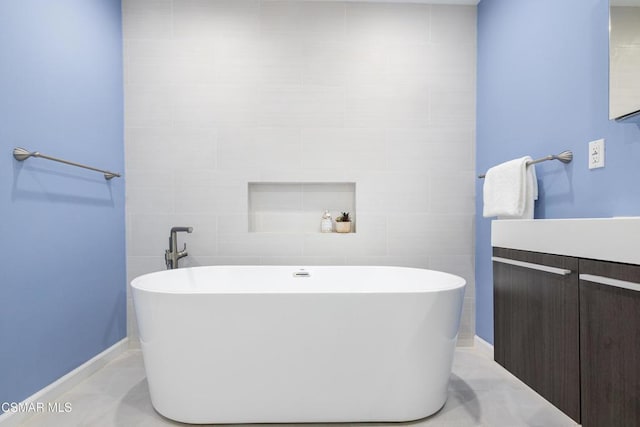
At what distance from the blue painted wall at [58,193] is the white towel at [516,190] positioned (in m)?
2.33

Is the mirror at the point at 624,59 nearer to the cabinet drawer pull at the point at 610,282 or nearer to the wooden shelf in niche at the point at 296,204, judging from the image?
the cabinet drawer pull at the point at 610,282

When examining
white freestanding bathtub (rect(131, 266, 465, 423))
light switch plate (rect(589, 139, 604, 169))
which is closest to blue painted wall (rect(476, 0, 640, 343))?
light switch plate (rect(589, 139, 604, 169))

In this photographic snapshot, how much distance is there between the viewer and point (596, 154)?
1.65m

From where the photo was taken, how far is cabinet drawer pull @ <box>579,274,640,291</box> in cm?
101

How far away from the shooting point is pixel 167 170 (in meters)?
2.69

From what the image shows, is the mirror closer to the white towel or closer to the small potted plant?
the white towel

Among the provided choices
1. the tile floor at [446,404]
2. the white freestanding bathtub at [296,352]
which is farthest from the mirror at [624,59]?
the tile floor at [446,404]

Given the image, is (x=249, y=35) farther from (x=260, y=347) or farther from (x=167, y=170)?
(x=260, y=347)

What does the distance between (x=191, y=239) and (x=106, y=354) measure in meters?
0.87

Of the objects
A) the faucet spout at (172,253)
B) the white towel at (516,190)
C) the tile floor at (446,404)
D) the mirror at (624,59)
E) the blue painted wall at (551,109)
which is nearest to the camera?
the mirror at (624,59)

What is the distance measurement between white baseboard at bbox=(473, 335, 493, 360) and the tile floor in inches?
7.1

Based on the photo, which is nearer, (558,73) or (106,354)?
(558,73)

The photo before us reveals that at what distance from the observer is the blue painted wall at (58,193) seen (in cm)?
168

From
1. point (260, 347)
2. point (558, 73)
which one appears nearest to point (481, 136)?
point (558, 73)
